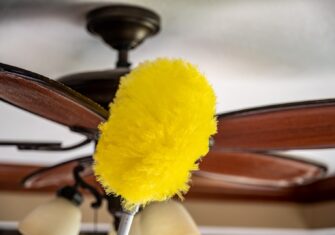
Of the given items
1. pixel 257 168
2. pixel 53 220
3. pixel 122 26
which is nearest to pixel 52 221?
pixel 53 220

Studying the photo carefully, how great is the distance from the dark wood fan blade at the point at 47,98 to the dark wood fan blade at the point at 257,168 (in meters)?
0.45

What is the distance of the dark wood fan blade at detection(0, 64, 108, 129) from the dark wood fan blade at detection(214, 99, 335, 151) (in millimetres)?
220

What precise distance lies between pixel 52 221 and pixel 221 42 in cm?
48

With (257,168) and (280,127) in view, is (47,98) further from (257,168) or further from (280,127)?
(257,168)

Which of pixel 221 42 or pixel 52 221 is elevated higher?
pixel 221 42

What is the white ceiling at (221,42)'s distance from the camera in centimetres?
99

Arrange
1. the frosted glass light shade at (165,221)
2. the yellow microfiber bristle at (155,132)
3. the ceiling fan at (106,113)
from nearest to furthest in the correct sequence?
1. the yellow microfiber bristle at (155,132)
2. the ceiling fan at (106,113)
3. the frosted glass light shade at (165,221)

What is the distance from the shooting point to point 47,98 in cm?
77

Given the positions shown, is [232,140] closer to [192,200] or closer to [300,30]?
[300,30]

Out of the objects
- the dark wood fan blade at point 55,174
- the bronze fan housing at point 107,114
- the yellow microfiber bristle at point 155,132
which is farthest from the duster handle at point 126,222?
the dark wood fan blade at point 55,174

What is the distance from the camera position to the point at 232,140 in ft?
3.46

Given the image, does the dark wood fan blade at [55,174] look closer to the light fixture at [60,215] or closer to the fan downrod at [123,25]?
the light fixture at [60,215]

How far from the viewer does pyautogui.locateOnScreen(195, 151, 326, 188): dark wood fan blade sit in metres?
1.29

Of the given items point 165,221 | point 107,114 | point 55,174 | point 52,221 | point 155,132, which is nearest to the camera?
point 155,132
